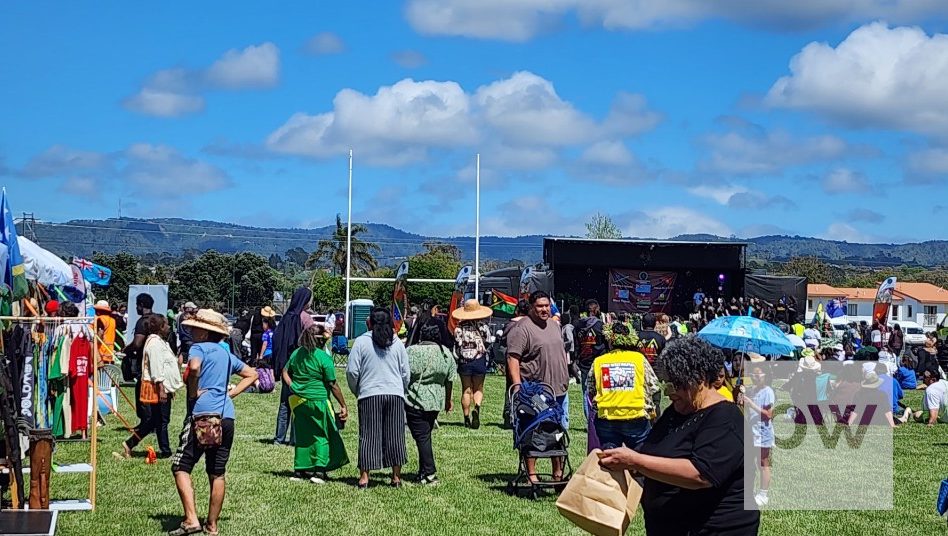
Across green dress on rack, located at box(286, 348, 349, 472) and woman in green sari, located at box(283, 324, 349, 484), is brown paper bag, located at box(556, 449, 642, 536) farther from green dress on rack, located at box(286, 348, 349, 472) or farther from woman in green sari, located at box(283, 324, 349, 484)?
green dress on rack, located at box(286, 348, 349, 472)

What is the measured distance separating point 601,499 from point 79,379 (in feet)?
20.8

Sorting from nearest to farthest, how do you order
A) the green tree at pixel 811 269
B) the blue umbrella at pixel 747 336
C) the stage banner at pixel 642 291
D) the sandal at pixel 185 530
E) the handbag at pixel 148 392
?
the sandal at pixel 185 530 → the blue umbrella at pixel 747 336 → the handbag at pixel 148 392 → the stage banner at pixel 642 291 → the green tree at pixel 811 269

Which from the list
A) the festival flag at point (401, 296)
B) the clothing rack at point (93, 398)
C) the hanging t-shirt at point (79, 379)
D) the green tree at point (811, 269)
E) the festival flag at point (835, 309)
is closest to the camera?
the clothing rack at point (93, 398)

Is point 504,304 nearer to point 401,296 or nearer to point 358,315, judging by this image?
point 401,296

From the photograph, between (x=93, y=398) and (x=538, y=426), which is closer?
(x=93, y=398)

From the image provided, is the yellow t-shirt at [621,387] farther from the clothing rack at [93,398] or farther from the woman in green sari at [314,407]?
the clothing rack at [93,398]

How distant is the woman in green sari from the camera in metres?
10.5

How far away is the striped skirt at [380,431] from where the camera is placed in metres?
10.3

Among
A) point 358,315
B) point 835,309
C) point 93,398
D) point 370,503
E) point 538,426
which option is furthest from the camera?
point 358,315

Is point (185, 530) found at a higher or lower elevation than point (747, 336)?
lower

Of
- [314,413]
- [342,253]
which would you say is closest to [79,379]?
[314,413]

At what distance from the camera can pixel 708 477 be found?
4.45 metres

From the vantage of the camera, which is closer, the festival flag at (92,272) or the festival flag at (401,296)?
the festival flag at (92,272)


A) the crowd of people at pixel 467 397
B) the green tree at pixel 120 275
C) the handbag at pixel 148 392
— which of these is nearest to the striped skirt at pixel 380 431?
the crowd of people at pixel 467 397
